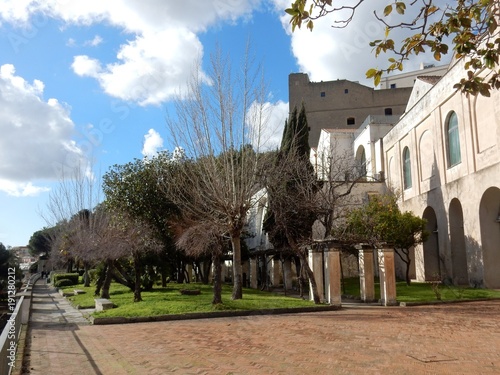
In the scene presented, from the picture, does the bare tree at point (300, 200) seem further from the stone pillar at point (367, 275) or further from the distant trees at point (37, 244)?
the distant trees at point (37, 244)

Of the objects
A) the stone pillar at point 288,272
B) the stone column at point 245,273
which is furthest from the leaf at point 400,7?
the stone column at point 245,273

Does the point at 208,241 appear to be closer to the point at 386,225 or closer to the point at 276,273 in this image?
the point at 386,225

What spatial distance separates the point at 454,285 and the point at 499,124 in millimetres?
8992

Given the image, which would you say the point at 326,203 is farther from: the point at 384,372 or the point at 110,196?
the point at 384,372

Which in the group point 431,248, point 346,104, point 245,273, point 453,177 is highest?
point 346,104

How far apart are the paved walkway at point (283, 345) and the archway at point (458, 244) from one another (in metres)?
10.9

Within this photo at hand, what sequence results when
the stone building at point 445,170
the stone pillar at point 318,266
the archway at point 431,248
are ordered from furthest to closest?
the archway at point 431,248, the stone building at point 445,170, the stone pillar at point 318,266

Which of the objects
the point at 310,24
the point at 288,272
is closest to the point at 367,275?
the point at 288,272

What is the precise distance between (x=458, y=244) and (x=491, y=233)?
3.24m

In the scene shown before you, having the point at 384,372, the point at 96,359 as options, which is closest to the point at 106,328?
the point at 96,359

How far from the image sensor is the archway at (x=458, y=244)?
25031 mm

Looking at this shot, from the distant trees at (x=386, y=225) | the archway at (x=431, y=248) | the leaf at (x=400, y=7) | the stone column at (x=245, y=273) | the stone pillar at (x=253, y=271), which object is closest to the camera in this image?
the leaf at (x=400, y=7)

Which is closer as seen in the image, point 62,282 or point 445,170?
point 445,170

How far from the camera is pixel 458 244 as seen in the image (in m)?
25.3
